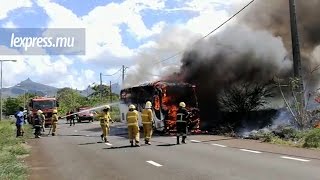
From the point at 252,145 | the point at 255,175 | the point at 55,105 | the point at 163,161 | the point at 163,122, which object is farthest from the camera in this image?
the point at 55,105

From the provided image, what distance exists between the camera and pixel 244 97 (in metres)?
27.0

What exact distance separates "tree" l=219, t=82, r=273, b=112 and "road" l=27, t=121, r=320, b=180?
1027 cm

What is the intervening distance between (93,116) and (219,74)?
31.2m

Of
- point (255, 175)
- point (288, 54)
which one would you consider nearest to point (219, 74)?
point (288, 54)

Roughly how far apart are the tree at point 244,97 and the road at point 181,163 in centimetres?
1027

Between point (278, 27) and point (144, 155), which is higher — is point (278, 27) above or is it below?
above

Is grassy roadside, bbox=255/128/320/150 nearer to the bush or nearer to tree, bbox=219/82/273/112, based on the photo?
the bush

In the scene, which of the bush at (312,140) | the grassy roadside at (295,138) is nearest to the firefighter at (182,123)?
the grassy roadside at (295,138)

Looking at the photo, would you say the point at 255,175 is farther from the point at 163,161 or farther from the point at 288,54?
the point at 288,54

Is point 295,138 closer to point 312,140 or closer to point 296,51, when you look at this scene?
point 312,140

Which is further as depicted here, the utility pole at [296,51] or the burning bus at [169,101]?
the burning bus at [169,101]

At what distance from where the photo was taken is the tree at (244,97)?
26.6 meters

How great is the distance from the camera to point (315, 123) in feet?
65.9

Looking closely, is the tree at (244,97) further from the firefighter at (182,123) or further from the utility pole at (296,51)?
the firefighter at (182,123)
